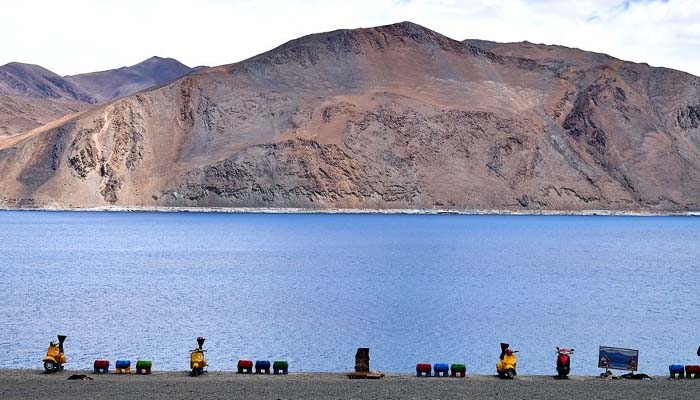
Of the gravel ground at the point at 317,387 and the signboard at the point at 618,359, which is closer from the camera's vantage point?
the gravel ground at the point at 317,387

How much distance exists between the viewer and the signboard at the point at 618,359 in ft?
96.2

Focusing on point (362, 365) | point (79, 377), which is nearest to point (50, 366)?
point (79, 377)

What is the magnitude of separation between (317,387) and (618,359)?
8.75 m

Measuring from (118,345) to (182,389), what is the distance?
12.7m

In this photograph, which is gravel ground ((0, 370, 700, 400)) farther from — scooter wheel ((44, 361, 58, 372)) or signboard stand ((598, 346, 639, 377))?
signboard stand ((598, 346, 639, 377))

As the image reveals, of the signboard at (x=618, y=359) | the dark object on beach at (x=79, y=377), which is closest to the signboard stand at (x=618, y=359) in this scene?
the signboard at (x=618, y=359)

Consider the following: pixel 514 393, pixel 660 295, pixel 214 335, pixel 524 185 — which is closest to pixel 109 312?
Answer: pixel 214 335

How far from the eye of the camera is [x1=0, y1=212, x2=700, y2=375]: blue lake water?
124 ft

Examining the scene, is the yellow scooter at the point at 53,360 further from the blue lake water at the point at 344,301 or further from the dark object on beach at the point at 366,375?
the dark object on beach at the point at 366,375

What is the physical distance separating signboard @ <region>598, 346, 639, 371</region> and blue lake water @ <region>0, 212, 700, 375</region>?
4.60 meters

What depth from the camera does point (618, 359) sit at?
2958cm

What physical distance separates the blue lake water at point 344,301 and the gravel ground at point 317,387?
574 centimetres

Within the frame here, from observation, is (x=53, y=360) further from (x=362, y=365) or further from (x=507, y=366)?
(x=507, y=366)

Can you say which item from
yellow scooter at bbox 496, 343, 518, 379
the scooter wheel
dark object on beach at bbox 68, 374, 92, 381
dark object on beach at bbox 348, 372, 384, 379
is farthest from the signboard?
the scooter wheel
